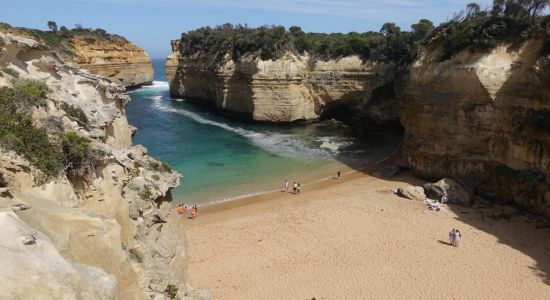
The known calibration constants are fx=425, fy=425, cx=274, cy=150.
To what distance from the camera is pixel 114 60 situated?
68.6m

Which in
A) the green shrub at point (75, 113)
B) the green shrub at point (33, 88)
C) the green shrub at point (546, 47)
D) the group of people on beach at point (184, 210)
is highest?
the green shrub at point (546, 47)

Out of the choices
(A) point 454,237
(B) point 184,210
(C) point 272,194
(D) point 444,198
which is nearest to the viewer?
(A) point 454,237

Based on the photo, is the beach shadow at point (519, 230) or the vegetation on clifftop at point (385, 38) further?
the vegetation on clifftop at point (385, 38)

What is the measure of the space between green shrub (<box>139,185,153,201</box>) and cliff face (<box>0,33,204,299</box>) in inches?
1.1

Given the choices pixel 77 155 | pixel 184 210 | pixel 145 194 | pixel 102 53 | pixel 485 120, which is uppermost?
pixel 102 53

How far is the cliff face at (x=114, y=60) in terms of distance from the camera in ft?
209

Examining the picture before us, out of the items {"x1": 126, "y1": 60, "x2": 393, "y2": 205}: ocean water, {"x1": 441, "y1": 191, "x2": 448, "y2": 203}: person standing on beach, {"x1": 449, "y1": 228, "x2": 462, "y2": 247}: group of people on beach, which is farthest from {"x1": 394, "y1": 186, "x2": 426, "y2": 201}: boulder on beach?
{"x1": 126, "y1": 60, "x2": 393, "y2": 205}: ocean water

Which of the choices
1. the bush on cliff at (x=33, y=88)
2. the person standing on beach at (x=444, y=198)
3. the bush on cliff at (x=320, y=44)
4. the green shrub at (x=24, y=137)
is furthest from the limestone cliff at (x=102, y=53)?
the green shrub at (x=24, y=137)

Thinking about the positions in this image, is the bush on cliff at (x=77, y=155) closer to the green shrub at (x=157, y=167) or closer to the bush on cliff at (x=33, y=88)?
the bush on cliff at (x=33, y=88)

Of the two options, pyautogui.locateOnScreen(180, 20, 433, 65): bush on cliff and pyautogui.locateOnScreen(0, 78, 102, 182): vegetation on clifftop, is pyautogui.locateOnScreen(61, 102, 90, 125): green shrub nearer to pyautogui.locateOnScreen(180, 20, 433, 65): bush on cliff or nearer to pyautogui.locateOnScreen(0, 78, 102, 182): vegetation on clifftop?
pyautogui.locateOnScreen(0, 78, 102, 182): vegetation on clifftop

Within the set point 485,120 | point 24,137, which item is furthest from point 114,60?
point 24,137

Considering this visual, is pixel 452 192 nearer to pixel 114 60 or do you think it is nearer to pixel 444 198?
pixel 444 198

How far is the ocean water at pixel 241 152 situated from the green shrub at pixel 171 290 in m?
14.7

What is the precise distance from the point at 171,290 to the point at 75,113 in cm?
496
